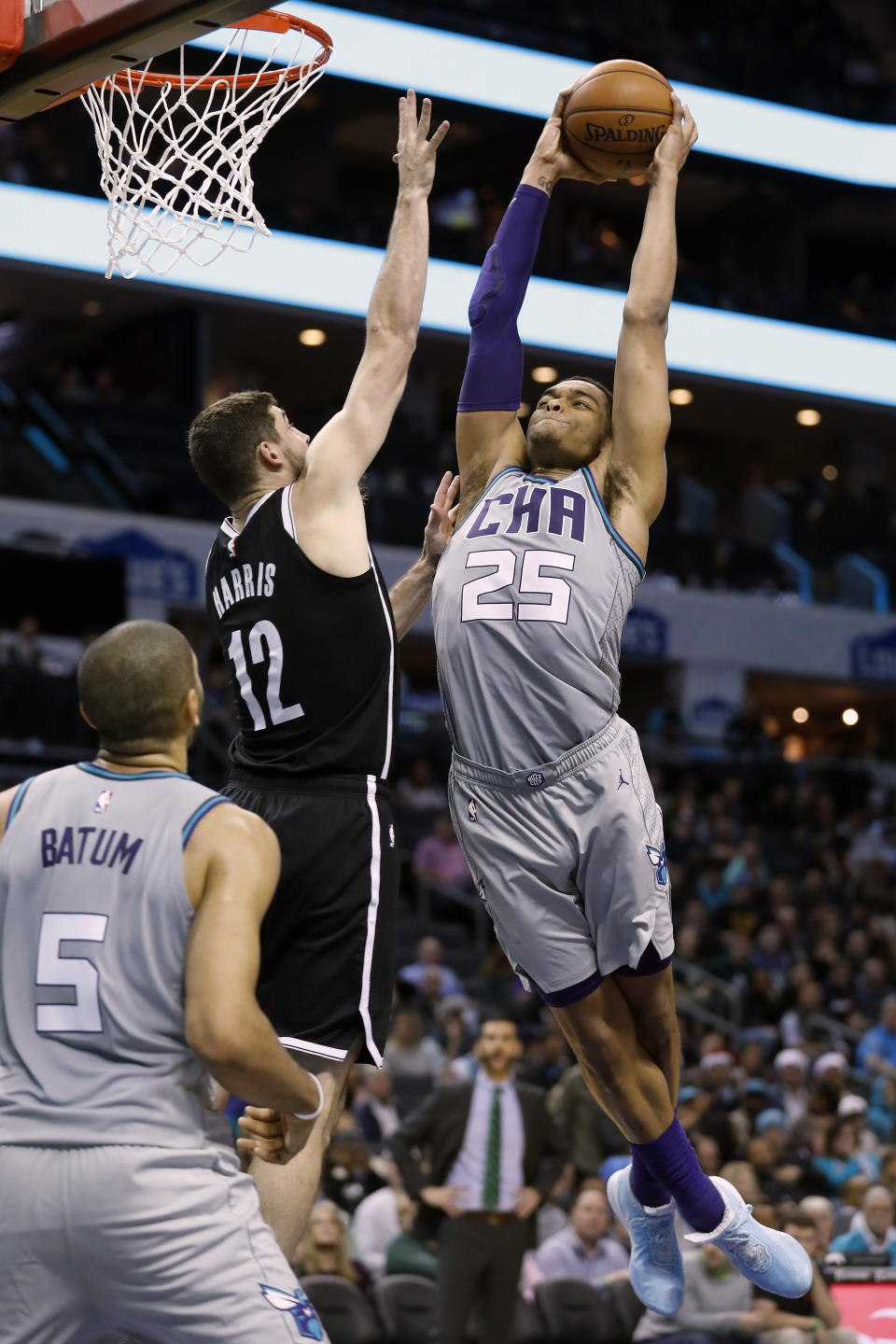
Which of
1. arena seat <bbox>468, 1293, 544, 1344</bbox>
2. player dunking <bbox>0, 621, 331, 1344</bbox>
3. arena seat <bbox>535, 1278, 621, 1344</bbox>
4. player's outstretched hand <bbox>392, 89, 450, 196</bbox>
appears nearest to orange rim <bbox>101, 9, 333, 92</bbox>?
player's outstretched hand <bbox>392, 89, 450, 196</bbox>

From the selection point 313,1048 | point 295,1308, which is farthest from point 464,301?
point 295,1308

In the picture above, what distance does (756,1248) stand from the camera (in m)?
5.30

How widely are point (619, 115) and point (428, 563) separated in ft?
4.83

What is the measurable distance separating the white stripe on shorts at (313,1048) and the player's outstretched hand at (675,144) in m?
2.75

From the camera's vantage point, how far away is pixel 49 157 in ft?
66.5

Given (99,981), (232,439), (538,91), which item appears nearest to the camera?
(99,981)

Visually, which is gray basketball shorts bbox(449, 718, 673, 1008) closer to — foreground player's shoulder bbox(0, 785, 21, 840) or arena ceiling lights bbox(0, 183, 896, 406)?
foreground player's shoulder bbox(0, 785, 21, 840)

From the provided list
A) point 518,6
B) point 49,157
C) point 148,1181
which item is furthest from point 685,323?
point 148,1181

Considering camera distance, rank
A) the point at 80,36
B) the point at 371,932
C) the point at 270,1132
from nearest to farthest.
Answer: the point at 270,1132
the point at 371,932
the point at 80,36

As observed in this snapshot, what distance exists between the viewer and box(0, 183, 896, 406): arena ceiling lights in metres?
19.6

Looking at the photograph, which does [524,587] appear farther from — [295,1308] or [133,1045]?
[295,1308]

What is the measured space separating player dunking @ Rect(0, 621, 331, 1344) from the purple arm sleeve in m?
2.05

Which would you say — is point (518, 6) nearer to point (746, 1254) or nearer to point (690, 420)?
point (690, 420)

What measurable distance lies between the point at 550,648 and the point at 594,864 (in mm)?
635
